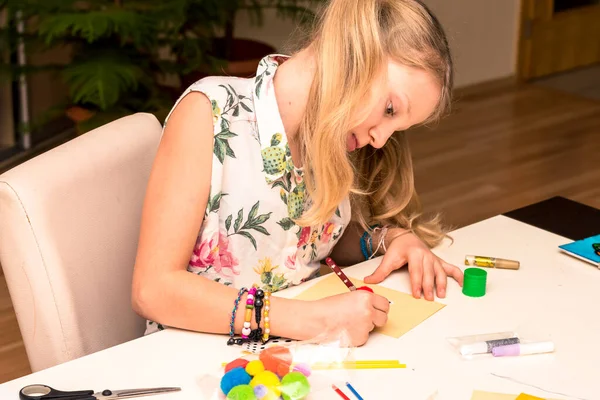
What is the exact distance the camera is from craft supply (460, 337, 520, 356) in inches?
51.1

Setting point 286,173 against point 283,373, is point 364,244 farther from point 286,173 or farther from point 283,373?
point 283,373

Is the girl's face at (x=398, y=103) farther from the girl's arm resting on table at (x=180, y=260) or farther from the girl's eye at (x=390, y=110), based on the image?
the girl's arm resting on table at (x=180, y=260)

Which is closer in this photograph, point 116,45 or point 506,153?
point 116,45

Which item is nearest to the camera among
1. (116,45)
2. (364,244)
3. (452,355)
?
Answer: (452,355)

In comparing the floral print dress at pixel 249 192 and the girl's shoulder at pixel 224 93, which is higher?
the girl's shoulder at pixel 224 93

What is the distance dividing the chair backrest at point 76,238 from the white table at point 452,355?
162 mm

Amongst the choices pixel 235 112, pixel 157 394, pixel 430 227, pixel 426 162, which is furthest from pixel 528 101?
pixel 157 394

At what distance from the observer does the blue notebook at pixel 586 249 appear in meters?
1.61

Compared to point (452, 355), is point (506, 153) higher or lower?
lower

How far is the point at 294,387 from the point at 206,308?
10.5 inches

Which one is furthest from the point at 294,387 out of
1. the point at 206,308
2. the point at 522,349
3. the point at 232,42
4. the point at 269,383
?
the point at 232,42

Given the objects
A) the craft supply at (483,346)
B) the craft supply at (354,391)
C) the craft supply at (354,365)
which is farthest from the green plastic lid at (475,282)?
the craft supply at (354,391)

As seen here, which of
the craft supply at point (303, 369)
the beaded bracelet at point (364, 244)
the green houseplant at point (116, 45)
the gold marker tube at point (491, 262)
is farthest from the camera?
the green houseplant at point (116, 45)

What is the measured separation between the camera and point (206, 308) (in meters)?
1.35
